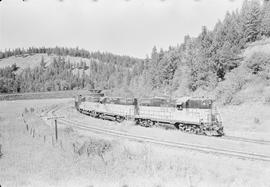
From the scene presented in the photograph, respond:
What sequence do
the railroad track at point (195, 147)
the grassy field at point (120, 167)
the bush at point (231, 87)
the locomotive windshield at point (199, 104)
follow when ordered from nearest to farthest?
the grassy field at point (120, 167) < the railroad track at point (195, 147) < the locomotive windshield at point (199, 104) < the bush at point (231, 87)

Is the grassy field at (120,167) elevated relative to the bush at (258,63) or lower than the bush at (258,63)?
lower

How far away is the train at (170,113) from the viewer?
72.5 feet

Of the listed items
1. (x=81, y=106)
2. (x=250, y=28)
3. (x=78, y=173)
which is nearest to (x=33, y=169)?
(x=78, y=173)

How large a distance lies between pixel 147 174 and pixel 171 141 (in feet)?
24.8

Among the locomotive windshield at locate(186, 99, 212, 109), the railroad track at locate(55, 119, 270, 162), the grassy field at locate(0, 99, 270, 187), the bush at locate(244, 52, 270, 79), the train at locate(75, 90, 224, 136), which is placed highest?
the bush at locate(244, 52, 270, 79)

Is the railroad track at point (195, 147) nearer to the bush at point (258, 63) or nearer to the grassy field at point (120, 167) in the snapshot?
the grassy field at point (120, 167)

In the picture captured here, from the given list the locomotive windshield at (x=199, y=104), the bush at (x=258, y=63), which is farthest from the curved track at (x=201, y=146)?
the bush at (x=258, y=63)

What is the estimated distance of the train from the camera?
72.5 ft

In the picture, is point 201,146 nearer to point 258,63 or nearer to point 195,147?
point 195,147

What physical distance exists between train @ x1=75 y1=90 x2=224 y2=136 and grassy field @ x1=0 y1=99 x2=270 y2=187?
5.03m

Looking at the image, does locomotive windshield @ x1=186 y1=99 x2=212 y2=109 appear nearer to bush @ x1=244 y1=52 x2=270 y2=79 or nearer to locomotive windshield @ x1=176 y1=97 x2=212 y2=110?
locomotive windshield @ x1=176 y1=97 x2=212 y2=110

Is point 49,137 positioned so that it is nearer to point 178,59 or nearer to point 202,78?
point 202,78

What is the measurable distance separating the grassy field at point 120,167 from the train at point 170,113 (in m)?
5.03

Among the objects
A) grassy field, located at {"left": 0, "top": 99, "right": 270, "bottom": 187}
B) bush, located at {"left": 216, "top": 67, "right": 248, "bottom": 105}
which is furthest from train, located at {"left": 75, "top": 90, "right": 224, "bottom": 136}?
bush, located at {"left": 216, "top": 67, "right": 248, "bottom": 105}
